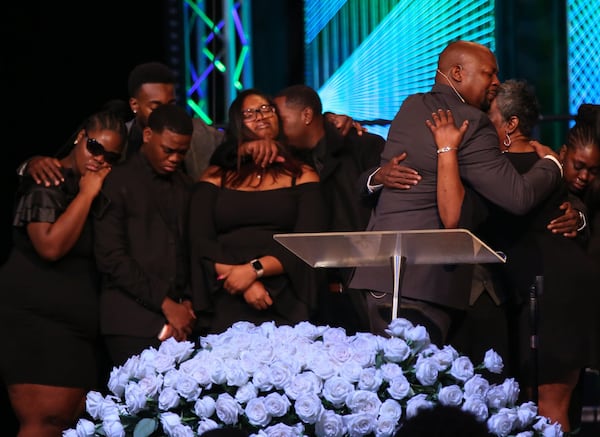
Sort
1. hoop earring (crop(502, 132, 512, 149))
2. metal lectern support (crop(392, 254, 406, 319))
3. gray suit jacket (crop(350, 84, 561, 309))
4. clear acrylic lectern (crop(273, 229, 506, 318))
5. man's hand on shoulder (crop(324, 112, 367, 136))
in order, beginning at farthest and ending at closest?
man's hand on shoulder (crop(324, 112, 367, 136)) < hoop earring (crop(502, 132, 512, 149)) < gray suit jacket (crop(350, 84, 561, 309)) < metal lectern support (crop(392, 254, 406, 319)) < clear acrylic lectern (crop(273, 229, 506, 318))

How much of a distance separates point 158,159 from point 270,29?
275cm

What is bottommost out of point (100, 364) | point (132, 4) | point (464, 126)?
point (100, 364)

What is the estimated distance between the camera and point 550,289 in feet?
14.0

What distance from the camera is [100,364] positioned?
4.74 metres

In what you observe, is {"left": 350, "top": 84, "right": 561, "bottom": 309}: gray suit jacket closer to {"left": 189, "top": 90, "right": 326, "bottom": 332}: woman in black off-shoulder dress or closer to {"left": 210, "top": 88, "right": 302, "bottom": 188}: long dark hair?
{"left": 189, "top": 90, "right": 326, "bottom": 332}: woman in black off-shoulder dress

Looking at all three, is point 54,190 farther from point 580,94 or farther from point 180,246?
point 580,94

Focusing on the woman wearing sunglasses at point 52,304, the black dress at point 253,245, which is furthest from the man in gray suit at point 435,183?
the woman wearing sunglasses at point 52,304

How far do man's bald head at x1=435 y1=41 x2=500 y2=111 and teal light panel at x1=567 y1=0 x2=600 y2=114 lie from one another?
11.5 ft

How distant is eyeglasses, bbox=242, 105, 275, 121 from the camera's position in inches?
188

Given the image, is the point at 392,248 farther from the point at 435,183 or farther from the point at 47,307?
the point at 47,307

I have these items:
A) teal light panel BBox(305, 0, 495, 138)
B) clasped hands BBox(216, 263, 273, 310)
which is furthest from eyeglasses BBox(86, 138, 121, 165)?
teal light panel BBox(305, 0, 495, 138)

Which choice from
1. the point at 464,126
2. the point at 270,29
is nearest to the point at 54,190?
the point at 464,126

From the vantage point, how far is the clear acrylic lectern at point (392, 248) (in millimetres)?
2983

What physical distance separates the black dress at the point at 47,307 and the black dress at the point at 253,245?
1.49 feet
